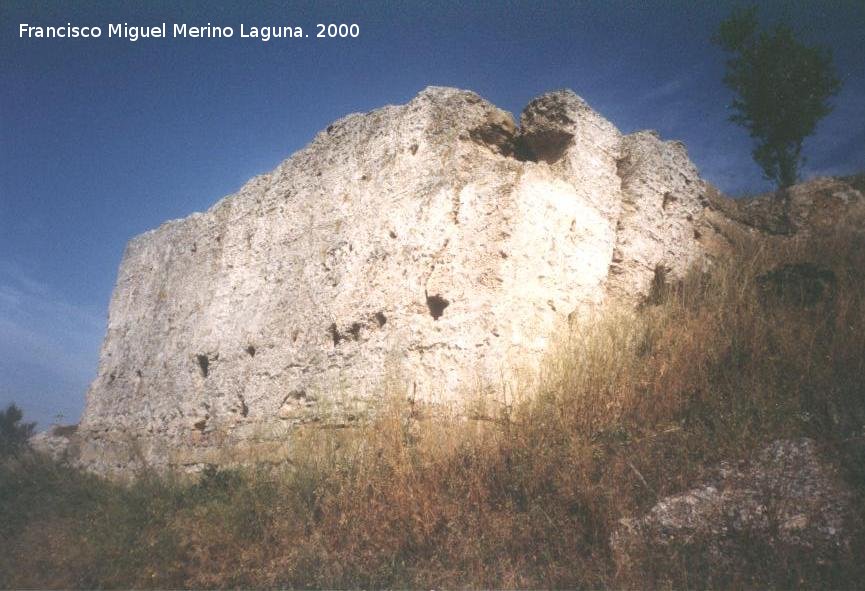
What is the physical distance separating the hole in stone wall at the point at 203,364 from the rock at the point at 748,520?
5.15 m

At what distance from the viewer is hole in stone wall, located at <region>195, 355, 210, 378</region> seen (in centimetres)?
610

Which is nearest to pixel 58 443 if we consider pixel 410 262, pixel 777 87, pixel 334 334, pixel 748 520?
pixel 334 334

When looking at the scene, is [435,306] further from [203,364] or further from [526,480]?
[203,364]

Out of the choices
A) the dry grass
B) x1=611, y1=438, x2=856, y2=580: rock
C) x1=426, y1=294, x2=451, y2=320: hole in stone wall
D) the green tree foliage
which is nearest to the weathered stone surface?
x1=426, y1=294, x2=451, y2=320: hole in stone wall

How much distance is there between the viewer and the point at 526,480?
312 centimetres

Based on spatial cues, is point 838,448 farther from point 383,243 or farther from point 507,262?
point 383,243

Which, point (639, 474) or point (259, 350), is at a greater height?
point (259, 350)

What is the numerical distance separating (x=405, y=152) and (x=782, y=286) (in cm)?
366

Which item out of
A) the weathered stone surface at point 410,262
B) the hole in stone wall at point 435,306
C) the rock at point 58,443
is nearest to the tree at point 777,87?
the weathered stone surface at point 410,262

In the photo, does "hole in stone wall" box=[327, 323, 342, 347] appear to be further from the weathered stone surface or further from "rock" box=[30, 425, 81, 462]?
"rock" box=[30, 425, 81, 462]

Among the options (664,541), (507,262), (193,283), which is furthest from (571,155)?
(193,283)

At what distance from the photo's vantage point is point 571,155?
16.0 feet

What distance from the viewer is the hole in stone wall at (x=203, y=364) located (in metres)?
6.10

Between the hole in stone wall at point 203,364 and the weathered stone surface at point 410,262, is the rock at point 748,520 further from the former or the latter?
the hole in stone wall at point 203,364
